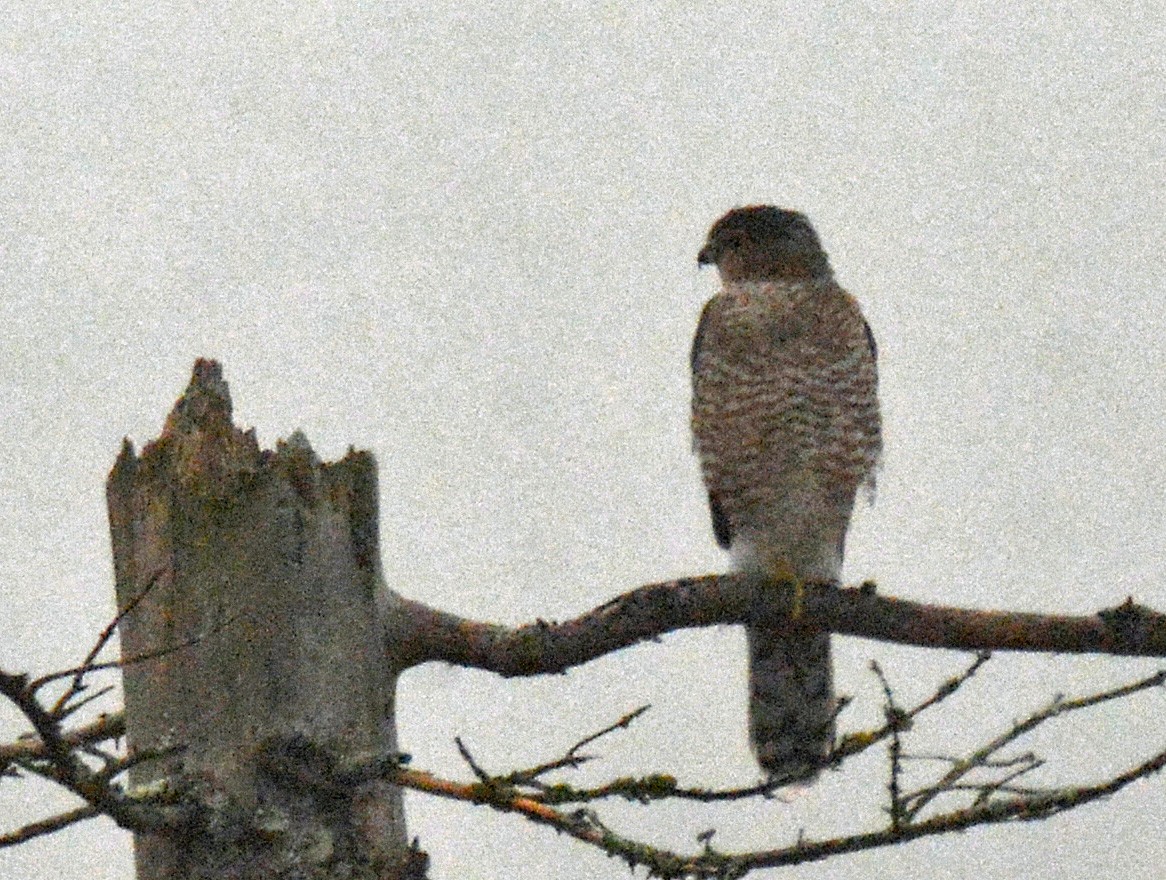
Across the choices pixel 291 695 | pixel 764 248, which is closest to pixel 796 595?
pixel 291 695

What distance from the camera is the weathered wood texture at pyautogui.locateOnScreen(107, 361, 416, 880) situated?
3660 millimetres

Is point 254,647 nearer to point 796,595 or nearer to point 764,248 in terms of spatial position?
point 796,595

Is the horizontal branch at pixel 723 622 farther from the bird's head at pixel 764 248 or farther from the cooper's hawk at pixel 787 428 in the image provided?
the bird's head at pixel 764 248

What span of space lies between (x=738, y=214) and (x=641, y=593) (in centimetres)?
404

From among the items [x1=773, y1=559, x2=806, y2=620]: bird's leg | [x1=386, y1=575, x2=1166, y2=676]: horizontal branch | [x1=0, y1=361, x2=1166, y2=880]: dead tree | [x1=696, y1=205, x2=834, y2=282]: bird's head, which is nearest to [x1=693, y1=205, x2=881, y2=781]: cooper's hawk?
[x1=696, y1=205, x2=834, y2=282]: bird's head

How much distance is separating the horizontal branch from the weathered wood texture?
18cm

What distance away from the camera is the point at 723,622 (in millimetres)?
4410

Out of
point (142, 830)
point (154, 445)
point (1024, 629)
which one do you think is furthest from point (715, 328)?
point (142, 830)

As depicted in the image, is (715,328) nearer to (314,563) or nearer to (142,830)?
(314,563)

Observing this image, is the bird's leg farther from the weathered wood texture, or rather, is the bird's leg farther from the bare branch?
the bare branch

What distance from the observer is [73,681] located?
2.92 meters

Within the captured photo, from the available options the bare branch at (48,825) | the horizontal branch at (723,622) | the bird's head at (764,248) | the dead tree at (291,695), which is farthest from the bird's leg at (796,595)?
the bird's head at (764,248)

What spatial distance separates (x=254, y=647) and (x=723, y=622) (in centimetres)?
116

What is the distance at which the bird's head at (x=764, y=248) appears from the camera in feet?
25.4
